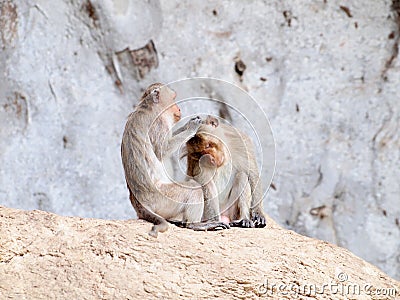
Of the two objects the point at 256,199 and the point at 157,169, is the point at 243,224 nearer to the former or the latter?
the point at 256,199

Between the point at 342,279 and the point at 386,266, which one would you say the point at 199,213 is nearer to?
the point at 342,279

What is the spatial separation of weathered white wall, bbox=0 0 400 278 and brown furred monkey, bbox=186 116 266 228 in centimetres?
230

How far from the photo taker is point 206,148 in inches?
202

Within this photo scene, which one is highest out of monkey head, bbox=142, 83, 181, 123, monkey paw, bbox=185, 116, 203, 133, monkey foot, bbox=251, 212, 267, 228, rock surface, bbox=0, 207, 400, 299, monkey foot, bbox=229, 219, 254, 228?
monkey head, bbox=142, 83, 181, 123

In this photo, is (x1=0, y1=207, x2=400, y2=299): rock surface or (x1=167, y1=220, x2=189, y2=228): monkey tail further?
(x1=167, y1=220, x2=189, y2=228): monkey tail

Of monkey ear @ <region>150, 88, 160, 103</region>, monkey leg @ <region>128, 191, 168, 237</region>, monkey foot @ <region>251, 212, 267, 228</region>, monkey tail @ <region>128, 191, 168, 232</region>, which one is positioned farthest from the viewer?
monkey foot @ <region>251, 212, 267, 228</region>

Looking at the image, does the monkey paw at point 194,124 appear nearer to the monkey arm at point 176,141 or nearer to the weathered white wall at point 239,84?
the monkey arm at point 176,141

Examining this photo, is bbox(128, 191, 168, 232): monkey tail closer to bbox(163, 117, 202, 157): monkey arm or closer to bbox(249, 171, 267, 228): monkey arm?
bbox(163, 117, 202, 157): monkey arm

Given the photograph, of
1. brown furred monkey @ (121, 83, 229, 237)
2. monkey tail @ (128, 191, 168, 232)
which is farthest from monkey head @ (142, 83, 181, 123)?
monkey tail @ (128, 191, 168, 232)

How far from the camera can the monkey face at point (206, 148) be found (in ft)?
16.8

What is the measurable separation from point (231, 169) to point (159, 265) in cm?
129

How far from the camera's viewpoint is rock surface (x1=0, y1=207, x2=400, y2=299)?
4086 millimetres

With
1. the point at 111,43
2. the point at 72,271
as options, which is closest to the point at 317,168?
the point at 111,43

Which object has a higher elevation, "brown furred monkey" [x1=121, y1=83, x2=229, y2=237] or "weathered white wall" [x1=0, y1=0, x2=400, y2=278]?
"weathered white wall" [x1=0, y1=0, x2=400, y2=278]
